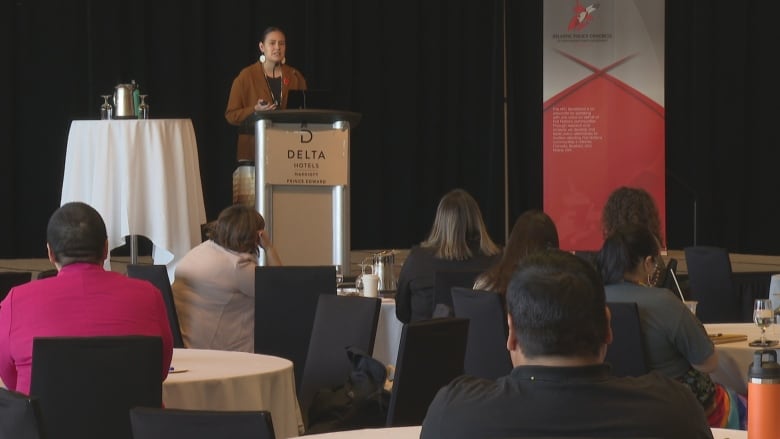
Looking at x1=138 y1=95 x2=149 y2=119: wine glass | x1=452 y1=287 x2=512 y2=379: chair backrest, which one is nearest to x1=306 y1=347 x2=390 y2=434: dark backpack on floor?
x1=452 y1=287 x2=512 y2=379: chair backrest

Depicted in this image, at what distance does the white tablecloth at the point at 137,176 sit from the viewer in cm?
741

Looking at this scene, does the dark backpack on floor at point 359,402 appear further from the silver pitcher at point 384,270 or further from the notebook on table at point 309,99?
the notebook on table at point 309,99

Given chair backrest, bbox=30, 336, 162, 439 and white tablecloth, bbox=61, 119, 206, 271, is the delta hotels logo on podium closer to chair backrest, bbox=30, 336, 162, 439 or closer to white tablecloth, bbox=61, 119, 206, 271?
white tablecloth, bbox=61, 119, 206, 271

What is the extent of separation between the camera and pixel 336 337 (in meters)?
4.84

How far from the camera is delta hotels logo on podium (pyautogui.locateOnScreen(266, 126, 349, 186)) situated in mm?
7617

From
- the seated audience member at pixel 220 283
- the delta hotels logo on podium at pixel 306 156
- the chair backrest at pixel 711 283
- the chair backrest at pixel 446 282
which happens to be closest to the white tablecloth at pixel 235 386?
the seated audience member at pixel 220 283

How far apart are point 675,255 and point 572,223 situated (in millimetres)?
1503

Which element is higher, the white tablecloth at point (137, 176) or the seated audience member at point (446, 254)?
the white tablecloth at point (137, 176)

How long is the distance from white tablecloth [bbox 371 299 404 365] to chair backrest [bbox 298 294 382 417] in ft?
4.72

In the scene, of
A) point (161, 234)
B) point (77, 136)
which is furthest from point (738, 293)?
point (77, 136)

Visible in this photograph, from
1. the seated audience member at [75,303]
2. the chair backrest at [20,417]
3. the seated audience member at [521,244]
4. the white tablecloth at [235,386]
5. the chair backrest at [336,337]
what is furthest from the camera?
the seated audience member at [521,244]

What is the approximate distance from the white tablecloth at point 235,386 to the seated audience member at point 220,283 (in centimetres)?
127

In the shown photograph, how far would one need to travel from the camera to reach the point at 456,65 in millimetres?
12125

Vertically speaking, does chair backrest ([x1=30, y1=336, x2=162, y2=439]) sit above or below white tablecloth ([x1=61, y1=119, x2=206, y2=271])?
below
